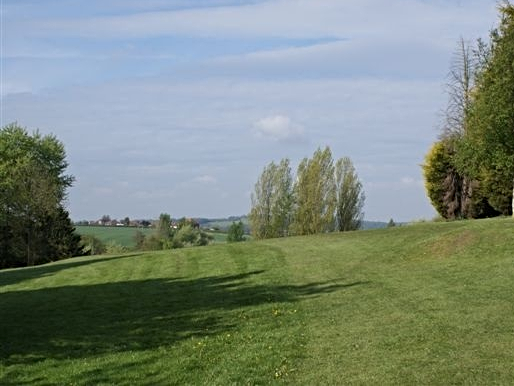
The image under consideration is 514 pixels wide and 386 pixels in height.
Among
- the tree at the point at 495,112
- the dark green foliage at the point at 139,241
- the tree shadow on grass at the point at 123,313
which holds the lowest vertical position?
the tree shadow on grass at the point at 123,313

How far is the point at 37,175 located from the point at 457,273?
185ft

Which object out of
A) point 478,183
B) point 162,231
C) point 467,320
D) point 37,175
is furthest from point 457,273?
point 162,231

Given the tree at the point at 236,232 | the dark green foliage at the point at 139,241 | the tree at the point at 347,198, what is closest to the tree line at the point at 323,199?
the tree at the point at 347,198

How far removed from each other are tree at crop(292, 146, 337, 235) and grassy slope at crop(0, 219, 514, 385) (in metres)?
39.2

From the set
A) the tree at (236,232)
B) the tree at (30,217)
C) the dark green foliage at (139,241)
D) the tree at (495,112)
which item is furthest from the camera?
the dark green foliage at (139,241)

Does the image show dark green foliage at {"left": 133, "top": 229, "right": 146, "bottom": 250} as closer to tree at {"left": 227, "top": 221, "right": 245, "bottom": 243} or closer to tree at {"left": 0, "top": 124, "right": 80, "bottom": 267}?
tree at {"left": 227, "top": 221, "right": 245, "bottom": 243}

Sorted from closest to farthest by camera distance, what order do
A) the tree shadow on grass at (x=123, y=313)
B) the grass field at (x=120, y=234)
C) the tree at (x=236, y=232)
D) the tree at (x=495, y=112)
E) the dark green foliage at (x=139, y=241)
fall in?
1. the tree shadow on grass at (x=123, y=313)
2. the tree at (x=495, y=112)
3. the tree at (x=236, y=232)
4. the dark green foliage at (x=139, y=241)
5. the grass field at (x=120, y=234)

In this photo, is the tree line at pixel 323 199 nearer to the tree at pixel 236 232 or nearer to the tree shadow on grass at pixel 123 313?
the tree at pixel 236 232

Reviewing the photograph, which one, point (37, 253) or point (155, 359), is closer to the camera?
point (155, 359)

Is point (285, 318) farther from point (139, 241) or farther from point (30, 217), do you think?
point (139, 241)

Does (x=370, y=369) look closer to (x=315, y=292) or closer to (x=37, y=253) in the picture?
(x=315, y=292)

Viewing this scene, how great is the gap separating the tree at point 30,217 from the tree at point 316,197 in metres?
24.6

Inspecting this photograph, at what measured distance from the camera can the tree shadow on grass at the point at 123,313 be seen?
1769 centimetres

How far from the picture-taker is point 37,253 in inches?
2810
